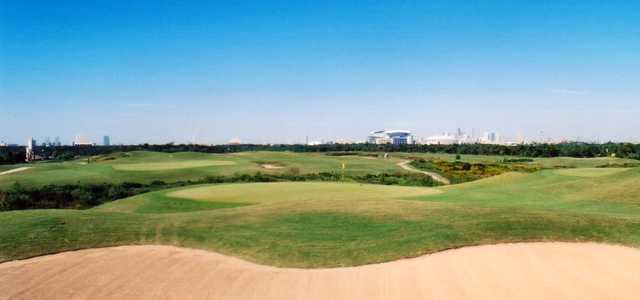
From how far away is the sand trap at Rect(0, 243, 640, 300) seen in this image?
11438 millimetres

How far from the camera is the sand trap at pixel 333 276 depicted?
1144cm

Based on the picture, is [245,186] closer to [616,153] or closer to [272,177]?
[272,177]

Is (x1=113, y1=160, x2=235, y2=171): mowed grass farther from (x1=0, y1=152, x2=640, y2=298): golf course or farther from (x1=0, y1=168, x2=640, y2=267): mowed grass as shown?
(x1=0, y1=168, x2=640, y2=267): mowed grass

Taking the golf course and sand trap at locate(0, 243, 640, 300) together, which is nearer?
sand trap at locate(0, 243, 640, 300)

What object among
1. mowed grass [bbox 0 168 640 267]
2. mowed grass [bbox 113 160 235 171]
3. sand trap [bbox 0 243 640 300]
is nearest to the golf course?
mowed grass [bbox 0 168 640 267]

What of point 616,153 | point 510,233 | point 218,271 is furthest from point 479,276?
point 616,153

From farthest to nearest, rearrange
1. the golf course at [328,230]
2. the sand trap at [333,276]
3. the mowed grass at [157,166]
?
1. the mowed grass at [157,166]
2. the golf course at [328,230]
3. the sand trap at [333,276]

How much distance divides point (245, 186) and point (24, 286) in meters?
26.7

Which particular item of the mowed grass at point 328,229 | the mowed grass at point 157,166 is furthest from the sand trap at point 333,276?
the mowed grass at point 157,166

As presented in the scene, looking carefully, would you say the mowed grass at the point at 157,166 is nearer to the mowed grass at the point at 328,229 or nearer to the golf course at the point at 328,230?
the golf course at the point at 328,230

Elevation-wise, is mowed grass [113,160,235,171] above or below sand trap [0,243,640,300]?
above

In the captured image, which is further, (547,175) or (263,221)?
(547,175)

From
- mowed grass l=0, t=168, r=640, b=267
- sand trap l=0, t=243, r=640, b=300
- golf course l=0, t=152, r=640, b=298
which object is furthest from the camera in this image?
mowed grass l=0, t=168, r=640, b=267

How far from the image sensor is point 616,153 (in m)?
111
